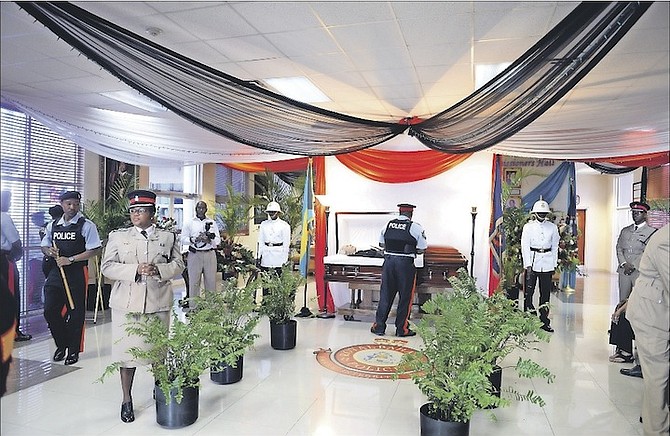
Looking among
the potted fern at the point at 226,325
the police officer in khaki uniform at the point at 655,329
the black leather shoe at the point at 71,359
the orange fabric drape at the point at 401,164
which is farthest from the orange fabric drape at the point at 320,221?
the police officer in khaki uniform at the point at 655,329

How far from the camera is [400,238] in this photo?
19.2ft

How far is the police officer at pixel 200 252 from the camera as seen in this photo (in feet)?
23.0

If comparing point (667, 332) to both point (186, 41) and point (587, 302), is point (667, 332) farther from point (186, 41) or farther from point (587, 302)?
point (587, 302)

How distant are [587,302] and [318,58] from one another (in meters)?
6.87

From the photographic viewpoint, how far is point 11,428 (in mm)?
3285

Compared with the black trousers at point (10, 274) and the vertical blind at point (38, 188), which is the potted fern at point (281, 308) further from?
the vertical blind at point (38, 188)

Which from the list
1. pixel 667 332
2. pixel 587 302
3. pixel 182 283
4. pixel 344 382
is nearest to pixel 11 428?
pixel 344 382

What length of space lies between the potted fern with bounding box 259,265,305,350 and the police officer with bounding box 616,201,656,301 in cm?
343

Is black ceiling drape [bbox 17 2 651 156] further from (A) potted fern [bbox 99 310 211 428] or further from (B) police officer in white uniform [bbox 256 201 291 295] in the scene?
(B) police officer in white uniform [bbox 256 201 291 295]

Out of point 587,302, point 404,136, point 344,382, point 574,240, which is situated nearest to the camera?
point 344,382

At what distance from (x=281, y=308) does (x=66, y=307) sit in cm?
205

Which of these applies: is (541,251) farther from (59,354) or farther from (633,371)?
(59,354)

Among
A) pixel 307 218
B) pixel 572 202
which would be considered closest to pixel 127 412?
pixel 307 218

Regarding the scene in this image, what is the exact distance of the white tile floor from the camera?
3354 millimetres
